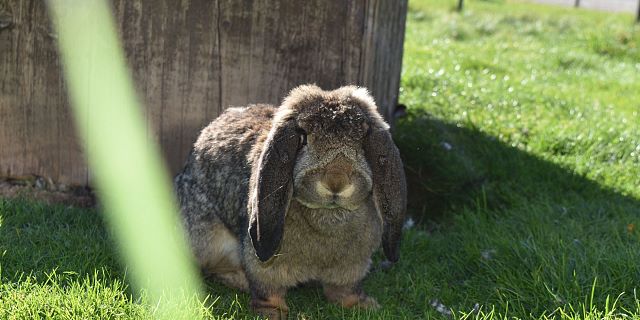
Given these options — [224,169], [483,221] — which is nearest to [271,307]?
[224,169]

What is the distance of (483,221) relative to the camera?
5082mm

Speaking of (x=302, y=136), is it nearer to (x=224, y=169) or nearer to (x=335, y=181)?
(x=335, y=181)

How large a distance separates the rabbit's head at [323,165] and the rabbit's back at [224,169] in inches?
16.1

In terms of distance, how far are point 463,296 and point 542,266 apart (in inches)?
17.1

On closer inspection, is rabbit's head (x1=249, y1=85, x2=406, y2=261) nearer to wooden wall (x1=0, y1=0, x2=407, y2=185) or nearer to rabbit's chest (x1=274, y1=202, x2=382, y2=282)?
rabbit's chest (x1=274, y1=202, x2=382, y2=282)

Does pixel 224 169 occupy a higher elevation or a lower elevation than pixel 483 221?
higher

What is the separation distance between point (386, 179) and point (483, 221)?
1720 millimetres

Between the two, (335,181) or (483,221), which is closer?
(335,181)

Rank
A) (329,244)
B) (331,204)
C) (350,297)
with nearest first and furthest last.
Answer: (331,204) < (329,244) < (350,297)

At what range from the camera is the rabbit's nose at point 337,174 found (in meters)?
3.38

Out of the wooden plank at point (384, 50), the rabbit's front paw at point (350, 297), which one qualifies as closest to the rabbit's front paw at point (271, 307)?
the rabbit's front paw at point (350, 297)

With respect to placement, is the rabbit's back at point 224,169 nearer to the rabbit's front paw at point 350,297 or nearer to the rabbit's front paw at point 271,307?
the rabbit's front paw at point 271,307

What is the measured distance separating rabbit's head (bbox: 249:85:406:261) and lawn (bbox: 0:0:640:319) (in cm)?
58

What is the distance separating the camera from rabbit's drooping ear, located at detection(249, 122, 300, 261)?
11.3 ft
